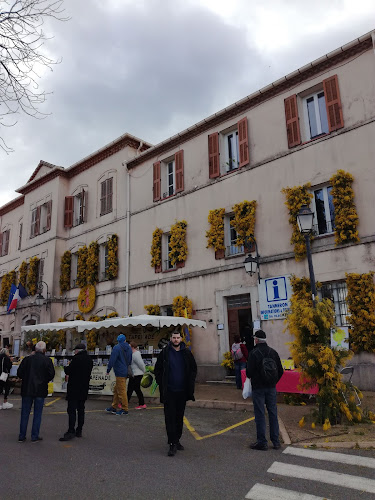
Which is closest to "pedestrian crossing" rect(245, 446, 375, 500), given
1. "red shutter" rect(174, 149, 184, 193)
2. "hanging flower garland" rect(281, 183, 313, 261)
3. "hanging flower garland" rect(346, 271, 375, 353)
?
"hanging flower garland" rect(346, 271, 375, 353)

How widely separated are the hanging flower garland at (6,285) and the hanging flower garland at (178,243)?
14388 millimetres

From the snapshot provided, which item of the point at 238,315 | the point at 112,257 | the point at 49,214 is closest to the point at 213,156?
the point at 238,315

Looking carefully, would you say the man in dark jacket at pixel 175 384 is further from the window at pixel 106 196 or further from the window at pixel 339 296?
the window at pixel 106 196

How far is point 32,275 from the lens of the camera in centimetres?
2375

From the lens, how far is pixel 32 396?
684cm

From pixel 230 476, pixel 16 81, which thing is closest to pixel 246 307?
pixel 230 476

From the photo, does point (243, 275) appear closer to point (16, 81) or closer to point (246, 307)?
point (246, 307)

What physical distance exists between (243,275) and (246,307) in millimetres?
1179

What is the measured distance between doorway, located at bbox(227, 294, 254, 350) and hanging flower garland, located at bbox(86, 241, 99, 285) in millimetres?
8423

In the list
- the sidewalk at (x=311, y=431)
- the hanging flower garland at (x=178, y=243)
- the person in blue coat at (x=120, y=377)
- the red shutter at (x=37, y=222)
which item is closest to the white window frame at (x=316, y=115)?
the hanging flower garland at (x=178, y=243)

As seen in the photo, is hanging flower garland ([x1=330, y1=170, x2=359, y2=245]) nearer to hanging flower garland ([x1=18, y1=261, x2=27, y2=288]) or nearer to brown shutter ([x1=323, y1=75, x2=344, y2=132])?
brown shutter ([x1=323, y1=75, x2=344, y2=132])

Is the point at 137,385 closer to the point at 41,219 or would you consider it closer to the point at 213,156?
the point at 213,156

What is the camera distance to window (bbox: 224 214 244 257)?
49.2 ft

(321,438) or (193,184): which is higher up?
(193,184)
